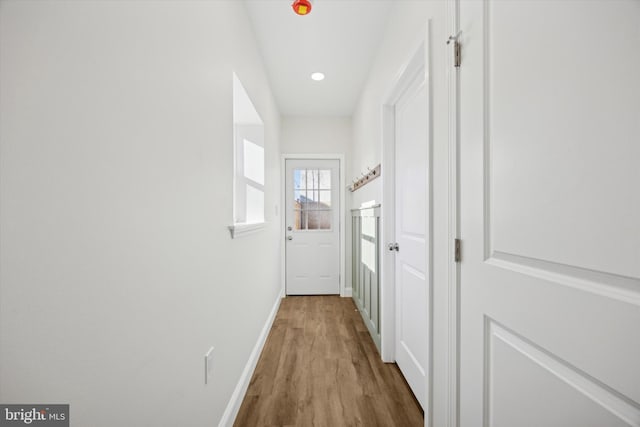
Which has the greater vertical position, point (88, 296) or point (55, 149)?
point (55, 149)

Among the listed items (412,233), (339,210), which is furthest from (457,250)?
(339,210)

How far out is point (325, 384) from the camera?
1.98 m

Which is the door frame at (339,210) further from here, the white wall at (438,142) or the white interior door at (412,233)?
the white wall at (438,142)

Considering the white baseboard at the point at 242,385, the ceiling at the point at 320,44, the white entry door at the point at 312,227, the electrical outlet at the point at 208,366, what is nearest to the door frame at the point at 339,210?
the white entry door at the point at 312,227

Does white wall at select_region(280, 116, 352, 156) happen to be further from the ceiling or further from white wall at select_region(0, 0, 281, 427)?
white wall at select_region(0, 0, 281, 427)

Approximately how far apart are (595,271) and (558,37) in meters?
0.54

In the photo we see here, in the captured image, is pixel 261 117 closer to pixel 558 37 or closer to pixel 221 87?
pixel 221 87

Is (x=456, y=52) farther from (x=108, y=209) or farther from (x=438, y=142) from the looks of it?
(x=108, y=209)

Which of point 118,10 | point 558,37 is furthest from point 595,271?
point 118,10

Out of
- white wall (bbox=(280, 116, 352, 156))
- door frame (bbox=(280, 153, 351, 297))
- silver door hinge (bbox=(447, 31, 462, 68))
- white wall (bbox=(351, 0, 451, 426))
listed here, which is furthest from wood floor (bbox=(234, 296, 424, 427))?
white wall (bbox=(280, 116, 352, 156))

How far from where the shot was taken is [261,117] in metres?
2.71

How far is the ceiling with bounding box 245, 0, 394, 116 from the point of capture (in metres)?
2.11

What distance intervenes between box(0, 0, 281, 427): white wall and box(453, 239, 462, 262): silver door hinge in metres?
1.02

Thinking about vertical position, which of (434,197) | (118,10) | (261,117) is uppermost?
(261,117)
